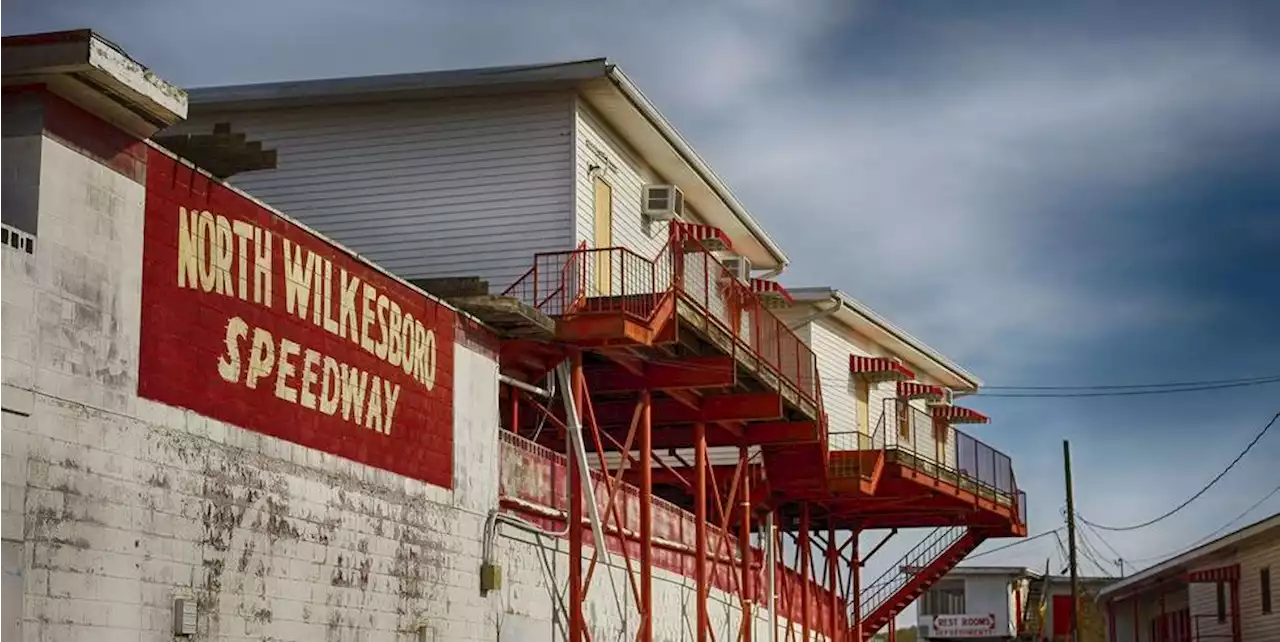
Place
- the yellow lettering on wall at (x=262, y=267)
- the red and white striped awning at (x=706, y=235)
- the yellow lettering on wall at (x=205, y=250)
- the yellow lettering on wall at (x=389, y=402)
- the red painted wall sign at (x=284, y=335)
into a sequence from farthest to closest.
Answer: the red and white striped awning at (x=706, y=235)
the yellow lettering on wall at (x=389, y=402)
the yellow lettering on wall at (x=262, y=267)
the yellow lettering on wall at (x=205, y=250)
the red painted wall sign at (x=284, y=335)

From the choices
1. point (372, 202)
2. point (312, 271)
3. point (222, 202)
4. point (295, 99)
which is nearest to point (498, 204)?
point (372, 202)

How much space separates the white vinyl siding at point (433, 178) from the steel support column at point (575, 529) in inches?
112

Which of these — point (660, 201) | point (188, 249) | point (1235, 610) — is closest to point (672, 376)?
point (660, 201)

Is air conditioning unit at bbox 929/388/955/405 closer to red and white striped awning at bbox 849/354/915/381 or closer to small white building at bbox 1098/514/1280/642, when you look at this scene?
red and white striped awning at bbox 849/354/915/381

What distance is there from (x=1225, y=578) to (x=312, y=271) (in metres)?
36.0

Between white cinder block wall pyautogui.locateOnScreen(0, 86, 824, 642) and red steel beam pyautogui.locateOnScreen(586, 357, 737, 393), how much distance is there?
23.4ft

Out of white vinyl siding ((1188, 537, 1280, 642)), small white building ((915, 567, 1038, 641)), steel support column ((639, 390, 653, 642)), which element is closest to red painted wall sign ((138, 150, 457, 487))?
steel support column ((639, 390, 653, 642))

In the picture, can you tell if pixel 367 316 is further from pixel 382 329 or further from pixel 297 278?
pixel 297 278

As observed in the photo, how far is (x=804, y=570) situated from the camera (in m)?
43.2

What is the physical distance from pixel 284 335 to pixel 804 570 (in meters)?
26.6

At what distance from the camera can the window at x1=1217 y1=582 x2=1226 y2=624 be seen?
5088 cm

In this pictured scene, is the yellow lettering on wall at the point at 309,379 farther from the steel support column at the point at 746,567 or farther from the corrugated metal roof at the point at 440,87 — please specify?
the steel support column at the point at 746,567

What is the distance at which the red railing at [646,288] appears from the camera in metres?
25.5

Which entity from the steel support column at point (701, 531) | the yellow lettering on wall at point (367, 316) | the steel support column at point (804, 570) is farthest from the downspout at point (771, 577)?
the yellow lettering on wall at point (367, 316)
